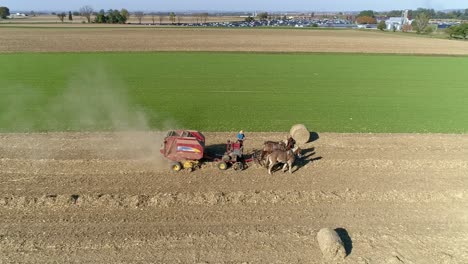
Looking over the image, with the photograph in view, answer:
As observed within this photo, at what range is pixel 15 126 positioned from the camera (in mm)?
21078

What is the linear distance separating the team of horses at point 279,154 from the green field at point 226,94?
5534 mm

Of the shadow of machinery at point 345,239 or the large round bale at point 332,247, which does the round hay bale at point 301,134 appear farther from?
the large round bale at point 332,247

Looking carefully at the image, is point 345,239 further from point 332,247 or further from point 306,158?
point 306,158

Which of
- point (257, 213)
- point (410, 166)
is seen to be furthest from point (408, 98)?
point (257, 213)

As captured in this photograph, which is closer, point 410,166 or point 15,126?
point 410,166

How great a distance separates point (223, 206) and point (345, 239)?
13.3ft

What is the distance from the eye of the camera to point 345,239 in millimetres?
11164

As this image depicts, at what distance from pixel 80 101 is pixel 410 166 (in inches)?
864

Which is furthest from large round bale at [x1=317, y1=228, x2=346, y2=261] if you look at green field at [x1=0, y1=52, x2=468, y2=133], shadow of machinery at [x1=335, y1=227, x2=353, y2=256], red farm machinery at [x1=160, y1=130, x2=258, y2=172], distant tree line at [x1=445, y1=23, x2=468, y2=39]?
distant tree line at [x1=445, y1=23, x2=468, y2=39]

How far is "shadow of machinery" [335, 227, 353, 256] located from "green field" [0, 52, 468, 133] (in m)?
10.3

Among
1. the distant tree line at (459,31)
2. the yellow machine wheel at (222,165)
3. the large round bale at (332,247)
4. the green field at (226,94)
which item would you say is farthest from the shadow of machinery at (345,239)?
the distant tree line at (459,31)

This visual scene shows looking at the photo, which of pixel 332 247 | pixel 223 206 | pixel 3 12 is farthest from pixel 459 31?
pixel 3 12

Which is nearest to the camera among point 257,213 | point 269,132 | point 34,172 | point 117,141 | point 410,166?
point 257,213

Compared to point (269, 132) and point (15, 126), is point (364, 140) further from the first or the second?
point (15, 126)
